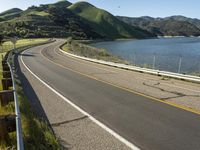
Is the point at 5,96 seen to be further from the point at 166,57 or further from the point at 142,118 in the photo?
the point at 166,57

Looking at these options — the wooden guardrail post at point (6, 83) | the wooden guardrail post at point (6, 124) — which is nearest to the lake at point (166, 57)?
the wooden guardrail post at point (6, 83)

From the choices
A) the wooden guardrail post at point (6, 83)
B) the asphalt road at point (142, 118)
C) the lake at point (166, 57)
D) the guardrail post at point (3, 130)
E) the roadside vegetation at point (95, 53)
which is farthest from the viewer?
the roadside vegetation at point (95, 53)

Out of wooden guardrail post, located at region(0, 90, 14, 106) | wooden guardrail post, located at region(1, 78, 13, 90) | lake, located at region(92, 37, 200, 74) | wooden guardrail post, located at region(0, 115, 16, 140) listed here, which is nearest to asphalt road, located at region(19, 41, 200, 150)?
wooden guardrail post, located at region(1, 78, 13, 90)

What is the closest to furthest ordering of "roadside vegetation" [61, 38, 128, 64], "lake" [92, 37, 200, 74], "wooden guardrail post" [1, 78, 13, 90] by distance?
"wooden guardrail post" [1, 78, 13, 90] → "lake" [92, 37, 200, 74] → "roadside vegetation" [61, 38, 128, 64]

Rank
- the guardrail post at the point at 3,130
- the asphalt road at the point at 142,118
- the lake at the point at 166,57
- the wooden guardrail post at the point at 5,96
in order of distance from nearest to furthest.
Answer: the guardrail post at the point at 3,130 < the asphalt road at the point at 142,118 < the wooden guardrail post at the point at 5,96 < the lake at the point at 166,57

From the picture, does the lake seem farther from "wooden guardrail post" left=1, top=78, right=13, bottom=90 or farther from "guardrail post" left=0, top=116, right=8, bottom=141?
"guardrail post" left=0, top=116, right=8, bottom=141

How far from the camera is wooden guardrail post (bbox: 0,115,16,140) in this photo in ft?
16.1

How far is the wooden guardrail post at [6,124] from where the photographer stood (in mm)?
4910

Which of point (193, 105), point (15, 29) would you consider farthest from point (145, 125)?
point (15, 29)

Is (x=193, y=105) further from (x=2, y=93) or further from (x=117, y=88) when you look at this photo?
(x=2, y=93)

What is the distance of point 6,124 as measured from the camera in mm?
4977

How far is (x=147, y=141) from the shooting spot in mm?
6414

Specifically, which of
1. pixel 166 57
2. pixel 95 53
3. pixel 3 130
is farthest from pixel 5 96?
pixel 95 53

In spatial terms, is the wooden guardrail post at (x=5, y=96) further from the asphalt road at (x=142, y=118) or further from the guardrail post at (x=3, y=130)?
the asphalt road at (x=142, y=118)
